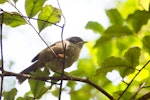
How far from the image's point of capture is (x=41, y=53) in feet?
7.20

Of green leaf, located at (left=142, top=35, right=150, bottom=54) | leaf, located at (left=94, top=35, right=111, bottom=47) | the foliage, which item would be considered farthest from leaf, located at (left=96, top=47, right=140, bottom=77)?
leaf, located at (left=94, top=35, right=111, bottom=47)

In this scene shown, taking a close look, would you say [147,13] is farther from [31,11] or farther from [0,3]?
[0,3]

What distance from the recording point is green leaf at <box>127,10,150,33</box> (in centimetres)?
171

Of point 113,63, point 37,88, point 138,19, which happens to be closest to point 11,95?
point 37,88

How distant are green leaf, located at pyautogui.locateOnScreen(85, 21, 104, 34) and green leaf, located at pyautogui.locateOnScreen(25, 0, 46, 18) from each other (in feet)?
1.27

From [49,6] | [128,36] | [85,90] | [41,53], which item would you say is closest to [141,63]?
[128,36]

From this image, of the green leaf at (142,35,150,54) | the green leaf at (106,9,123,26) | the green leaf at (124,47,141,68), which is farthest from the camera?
the green leaf at (106,9,123,26)

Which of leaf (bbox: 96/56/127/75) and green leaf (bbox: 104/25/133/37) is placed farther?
green leaf (bbox: 104/25/133/37)

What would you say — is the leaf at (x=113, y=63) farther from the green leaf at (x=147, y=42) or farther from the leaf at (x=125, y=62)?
the green leaf at (x=147, y=42)

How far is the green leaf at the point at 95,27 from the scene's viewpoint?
6.16 feet

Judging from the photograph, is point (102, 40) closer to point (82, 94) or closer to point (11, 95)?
point (82, 94)

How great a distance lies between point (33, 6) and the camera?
5.04 feet

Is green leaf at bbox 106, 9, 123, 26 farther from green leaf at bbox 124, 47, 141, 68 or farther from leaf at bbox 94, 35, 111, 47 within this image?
green leaf at bbox 124, 47, 141, 68

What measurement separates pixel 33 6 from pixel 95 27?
44 centimetres
